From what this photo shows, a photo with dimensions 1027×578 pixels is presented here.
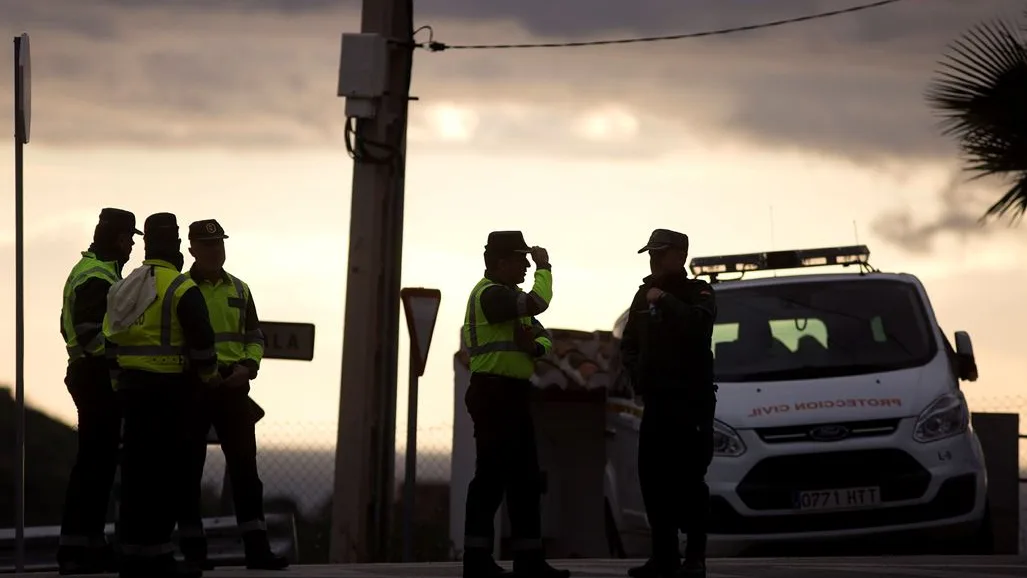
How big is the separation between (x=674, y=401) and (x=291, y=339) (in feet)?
24.0

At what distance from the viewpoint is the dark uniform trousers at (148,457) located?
38.3 feet

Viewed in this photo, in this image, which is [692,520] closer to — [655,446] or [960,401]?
[655,446]

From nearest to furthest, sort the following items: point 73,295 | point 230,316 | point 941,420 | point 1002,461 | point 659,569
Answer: point 659,569
point 230,316
point 73,295
point 941,420
point 1002,461

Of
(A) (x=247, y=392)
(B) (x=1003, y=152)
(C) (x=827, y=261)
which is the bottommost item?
(A) (x=247, y=392)

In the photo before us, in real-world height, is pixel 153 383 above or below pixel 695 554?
above

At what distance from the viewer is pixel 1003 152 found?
2116 centimetres

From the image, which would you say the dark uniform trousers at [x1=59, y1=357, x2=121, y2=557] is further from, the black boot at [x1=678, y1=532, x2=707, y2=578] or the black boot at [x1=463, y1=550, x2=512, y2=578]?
the black boot at [x1=678, y1=532, x2=707, y2=578]

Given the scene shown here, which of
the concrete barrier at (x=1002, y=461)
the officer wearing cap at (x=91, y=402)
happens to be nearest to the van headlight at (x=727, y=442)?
the officer wearing cap at (x=91, y=402)

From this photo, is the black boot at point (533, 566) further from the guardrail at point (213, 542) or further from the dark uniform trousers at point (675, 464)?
the guardrail at point (213, 542)

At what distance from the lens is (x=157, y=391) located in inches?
460

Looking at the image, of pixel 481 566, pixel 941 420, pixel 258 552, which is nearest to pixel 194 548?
pixel 258 552

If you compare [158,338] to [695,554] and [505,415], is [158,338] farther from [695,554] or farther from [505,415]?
[695,554]

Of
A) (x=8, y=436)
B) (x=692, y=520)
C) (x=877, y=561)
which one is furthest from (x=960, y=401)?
(x=8, y=436)

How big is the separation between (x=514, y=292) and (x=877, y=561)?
381cm
